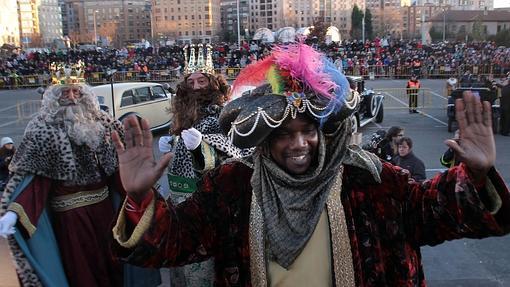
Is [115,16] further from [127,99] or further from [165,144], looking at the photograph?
[165,144]

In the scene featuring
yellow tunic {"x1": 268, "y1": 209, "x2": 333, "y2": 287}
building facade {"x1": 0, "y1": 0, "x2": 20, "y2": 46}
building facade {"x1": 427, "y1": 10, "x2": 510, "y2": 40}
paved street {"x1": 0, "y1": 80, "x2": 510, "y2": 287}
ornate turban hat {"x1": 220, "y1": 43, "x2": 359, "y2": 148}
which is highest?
building facade {"x1": 0, "y1": 0, "x2": 20, "y2": 46}

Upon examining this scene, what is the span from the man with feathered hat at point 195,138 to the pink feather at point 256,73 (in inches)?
50.8

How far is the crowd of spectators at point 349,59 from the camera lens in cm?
3038

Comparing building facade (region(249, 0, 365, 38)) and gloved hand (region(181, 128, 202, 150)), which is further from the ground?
building facade (region(249, 0, 365, 38))

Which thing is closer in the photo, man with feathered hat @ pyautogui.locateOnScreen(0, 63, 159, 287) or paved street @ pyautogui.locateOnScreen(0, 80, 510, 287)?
man with feathered hat @ pyautogui.locateOnScreen(0, 63, 159, 287)

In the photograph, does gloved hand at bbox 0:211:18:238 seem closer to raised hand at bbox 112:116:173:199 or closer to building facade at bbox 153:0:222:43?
raised hand at bbox 112:116:173:199

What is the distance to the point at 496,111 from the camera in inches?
494

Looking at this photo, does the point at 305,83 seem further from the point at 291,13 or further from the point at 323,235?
the point at 291,13

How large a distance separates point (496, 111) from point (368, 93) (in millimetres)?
3180

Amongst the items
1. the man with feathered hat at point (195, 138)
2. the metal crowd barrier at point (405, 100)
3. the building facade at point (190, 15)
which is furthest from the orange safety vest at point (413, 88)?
the building facade at point (190, 15)

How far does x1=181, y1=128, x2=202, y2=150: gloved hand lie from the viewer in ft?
11.5

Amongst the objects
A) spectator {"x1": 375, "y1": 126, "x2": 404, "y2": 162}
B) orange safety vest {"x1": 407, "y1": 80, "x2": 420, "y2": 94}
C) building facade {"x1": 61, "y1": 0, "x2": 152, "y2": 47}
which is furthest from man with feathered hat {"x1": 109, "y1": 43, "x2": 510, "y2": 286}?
building facade {"x1": 61, "y1": 0, "x2": 152, "y2": 47}

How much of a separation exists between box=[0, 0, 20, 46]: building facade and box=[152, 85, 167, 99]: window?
9330 centimetres

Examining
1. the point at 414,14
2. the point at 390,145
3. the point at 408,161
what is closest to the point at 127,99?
the point at 390,145
